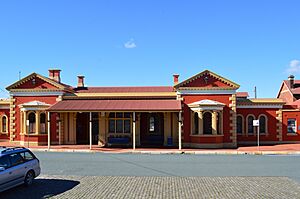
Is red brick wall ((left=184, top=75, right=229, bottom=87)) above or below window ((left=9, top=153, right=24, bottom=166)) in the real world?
above

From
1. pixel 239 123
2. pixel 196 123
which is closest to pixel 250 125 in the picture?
pixel 239 123

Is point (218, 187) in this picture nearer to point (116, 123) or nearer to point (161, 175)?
point (161, 175)

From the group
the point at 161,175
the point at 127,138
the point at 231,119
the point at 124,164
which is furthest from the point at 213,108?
the point at 161,175

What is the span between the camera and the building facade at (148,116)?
2358 cm

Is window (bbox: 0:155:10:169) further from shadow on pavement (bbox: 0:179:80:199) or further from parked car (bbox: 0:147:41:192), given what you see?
shadow on pavement (bbox: 0:179:80:199)

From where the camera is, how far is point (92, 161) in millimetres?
16984

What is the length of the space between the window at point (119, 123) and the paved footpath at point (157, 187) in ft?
42.5

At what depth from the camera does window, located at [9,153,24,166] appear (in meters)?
10.1

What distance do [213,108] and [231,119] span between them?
2.23 metres

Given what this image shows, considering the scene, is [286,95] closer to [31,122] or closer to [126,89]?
[126,89]

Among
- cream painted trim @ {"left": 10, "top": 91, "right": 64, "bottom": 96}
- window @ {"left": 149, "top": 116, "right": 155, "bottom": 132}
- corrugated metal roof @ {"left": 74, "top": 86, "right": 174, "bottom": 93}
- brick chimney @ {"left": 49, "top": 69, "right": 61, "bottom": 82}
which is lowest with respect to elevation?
window @ {"left": 149, "top": 116, "right": 155, "bottom": 132}

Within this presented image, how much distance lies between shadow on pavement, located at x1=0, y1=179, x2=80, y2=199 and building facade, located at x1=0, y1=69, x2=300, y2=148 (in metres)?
11.0

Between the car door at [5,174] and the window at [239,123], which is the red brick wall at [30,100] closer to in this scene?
the window at [239,123]

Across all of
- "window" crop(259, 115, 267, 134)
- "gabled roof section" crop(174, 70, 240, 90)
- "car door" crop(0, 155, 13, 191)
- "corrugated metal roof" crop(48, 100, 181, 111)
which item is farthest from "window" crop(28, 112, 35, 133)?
"window" crop(259, 115, 267, 134)
